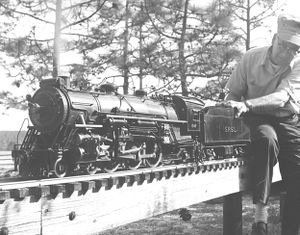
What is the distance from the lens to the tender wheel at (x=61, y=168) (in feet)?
24.5

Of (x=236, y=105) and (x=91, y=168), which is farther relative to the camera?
(x=91, y=168)

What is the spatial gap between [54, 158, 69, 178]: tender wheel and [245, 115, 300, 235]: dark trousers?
14.9 feet

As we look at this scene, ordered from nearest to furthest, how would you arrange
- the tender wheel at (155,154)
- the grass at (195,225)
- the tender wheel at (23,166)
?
the tender wheel at (23,166), the tender wheel at (155,154), the grass at (195,225)

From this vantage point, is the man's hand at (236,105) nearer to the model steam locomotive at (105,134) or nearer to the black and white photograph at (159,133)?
the black and white photograph at (159,133)

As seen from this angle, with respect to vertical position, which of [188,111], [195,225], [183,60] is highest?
[183,60]

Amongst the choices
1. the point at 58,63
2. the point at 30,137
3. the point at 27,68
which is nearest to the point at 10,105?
the point at 27,68

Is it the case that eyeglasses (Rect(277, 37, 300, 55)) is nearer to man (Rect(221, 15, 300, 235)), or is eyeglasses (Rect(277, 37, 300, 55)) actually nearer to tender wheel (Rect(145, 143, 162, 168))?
man (Rect(221, 15, 300, 235))

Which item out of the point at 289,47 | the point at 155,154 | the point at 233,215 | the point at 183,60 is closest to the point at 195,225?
the point at 155,154

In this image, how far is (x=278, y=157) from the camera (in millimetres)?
3551

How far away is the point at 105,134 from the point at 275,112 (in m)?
4.95

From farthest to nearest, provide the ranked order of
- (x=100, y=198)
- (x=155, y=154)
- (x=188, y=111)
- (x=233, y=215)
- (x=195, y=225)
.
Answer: (x=195, y=225)
(x=188, y=111)
(x=155, y=154)
(x=233, y=215)
(x=100, y=198)

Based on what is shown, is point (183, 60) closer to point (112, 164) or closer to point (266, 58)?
point (112, 164)

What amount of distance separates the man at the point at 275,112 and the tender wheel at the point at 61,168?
4424 millimetres

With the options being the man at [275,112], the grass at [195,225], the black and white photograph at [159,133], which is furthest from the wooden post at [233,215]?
the grass at [195,225]
